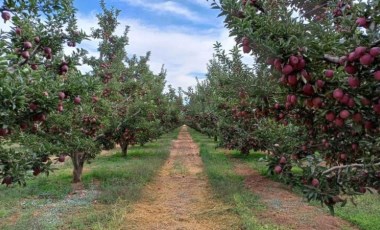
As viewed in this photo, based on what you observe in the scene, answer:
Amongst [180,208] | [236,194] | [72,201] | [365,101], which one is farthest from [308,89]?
[72,201]

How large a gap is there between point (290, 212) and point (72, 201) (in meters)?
5.33

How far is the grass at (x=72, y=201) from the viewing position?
785 centimetres

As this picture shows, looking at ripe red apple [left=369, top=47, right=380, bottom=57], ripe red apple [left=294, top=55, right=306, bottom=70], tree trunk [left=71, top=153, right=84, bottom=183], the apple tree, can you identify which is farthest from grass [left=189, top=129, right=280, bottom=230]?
ripe red apple [left=369, top=47, right=380, bottom=57]

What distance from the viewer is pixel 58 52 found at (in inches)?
211

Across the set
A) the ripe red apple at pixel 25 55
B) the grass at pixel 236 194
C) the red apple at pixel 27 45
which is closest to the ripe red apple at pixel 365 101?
the ripe red apple at pixel 25 55

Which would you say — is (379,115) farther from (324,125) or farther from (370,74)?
(324,125)

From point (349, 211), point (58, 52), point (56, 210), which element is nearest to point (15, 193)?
point (56, 210)

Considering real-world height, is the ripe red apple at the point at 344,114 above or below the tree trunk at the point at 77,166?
above

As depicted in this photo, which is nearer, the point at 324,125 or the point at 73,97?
the point at 324,125

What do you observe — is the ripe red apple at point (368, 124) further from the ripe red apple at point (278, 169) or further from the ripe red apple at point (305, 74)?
the ripe red apple at point (278, 169)

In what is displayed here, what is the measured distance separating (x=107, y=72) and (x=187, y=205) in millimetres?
→ 5529

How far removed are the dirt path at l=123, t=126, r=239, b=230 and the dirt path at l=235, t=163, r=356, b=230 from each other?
3.05 ft

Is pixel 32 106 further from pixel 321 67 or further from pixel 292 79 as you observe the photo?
pixel 321 67

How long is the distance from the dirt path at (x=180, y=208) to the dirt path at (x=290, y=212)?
0.93 meters
